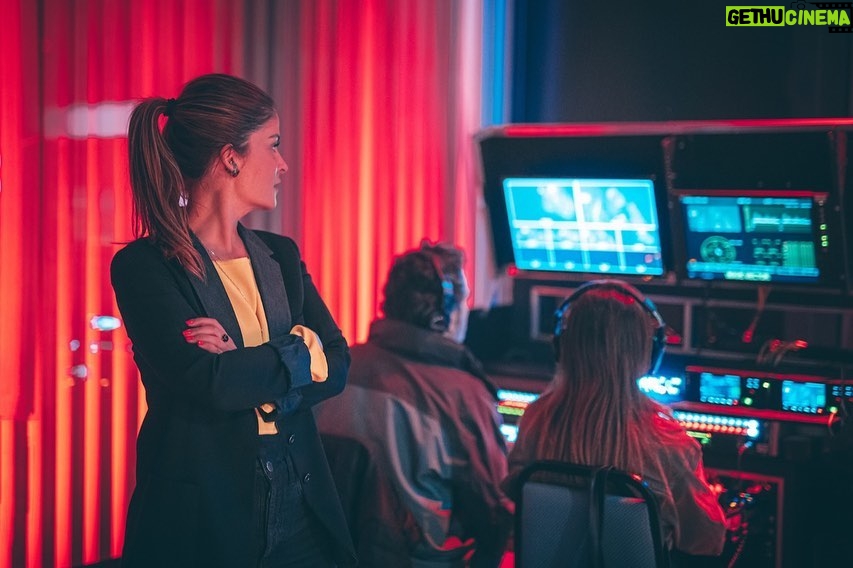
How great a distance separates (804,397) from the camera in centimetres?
266

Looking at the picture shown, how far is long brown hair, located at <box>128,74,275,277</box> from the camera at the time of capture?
154 centimetres

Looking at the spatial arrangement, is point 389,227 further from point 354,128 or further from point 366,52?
point 366,52

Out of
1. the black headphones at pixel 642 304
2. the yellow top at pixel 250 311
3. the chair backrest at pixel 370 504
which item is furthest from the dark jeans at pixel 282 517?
the black headphones at pixel 642 304

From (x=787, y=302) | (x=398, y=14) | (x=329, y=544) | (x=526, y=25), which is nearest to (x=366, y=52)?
(x=398, y=14)

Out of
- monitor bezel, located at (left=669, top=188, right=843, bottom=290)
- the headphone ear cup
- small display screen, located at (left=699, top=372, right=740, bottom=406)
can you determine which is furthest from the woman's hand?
monitor bezel, located at (left=669, top=188, right=843, bottom=290)

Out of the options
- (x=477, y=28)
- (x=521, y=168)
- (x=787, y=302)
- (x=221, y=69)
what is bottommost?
(x=787, y=302)

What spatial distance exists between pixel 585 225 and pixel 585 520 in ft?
4.58

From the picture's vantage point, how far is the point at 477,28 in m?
4.08

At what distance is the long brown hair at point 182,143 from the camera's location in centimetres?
154

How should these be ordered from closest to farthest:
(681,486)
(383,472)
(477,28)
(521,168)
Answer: (681,486), (383,472), (521,168), (477,28)

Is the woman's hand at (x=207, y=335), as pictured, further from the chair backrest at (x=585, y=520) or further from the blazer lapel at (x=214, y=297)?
the chair backrest at (x=585, y=520)

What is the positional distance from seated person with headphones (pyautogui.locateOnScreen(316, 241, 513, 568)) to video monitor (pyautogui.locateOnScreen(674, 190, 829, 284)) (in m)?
0.95

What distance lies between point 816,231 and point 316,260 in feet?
5.93

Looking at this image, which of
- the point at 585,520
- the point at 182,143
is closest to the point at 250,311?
the point at 182,143
